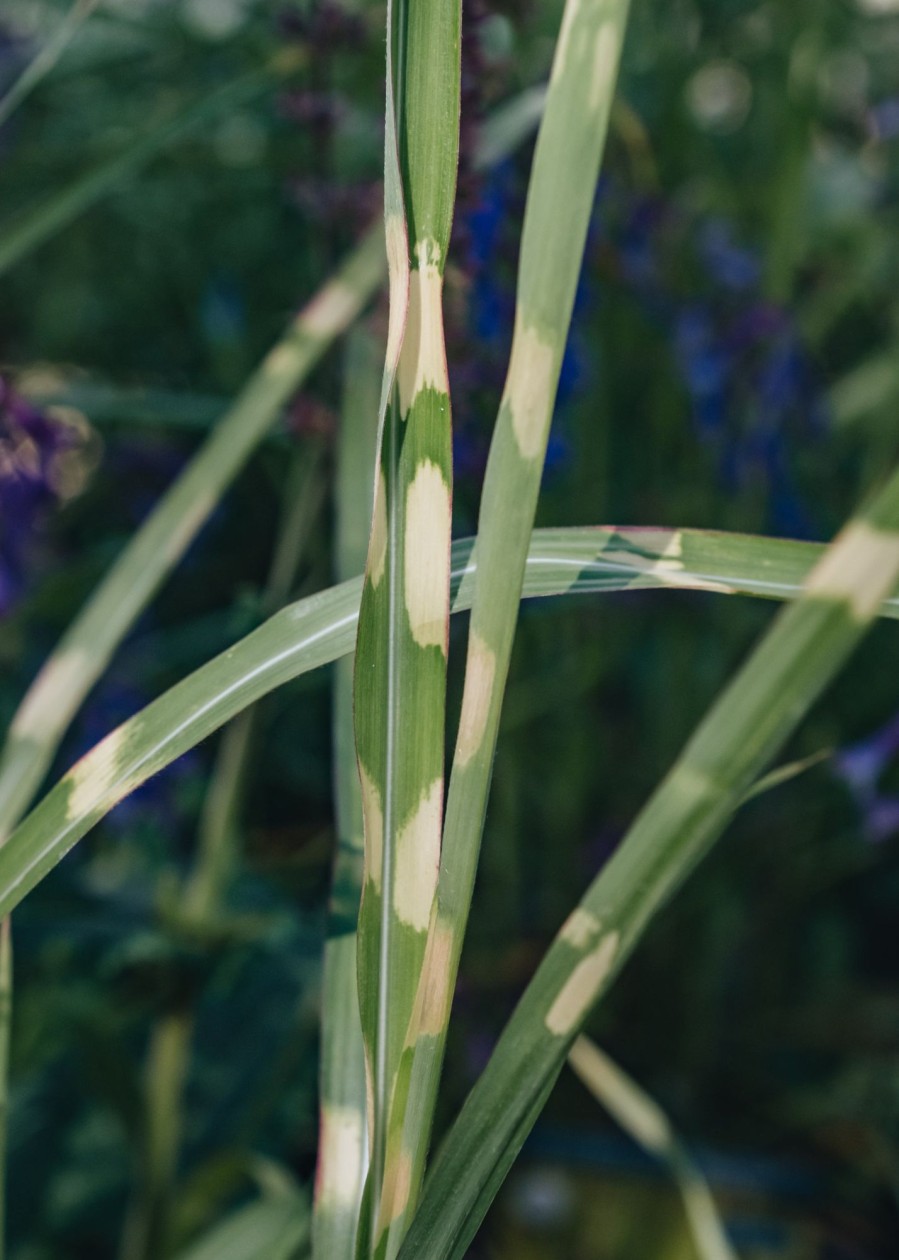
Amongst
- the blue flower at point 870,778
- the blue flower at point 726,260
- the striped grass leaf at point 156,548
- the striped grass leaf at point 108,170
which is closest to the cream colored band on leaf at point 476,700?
the striped grass leaf at point 156,548

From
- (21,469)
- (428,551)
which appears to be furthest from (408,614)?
(21,469)

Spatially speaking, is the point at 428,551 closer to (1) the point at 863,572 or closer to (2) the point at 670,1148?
(1) the point at 863,572

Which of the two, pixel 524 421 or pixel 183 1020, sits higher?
pixel 183 1020

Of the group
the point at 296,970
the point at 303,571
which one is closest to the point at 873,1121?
the point at 296,970

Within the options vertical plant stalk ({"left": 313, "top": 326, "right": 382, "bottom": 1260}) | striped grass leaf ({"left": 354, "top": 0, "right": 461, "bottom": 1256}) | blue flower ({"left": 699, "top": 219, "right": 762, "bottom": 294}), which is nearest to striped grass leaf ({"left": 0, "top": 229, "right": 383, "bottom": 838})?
vertical plant stalk ({"left": 313, "top": 326, "right": 382, "bottom": 1260})

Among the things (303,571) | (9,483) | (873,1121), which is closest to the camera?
(9,483)

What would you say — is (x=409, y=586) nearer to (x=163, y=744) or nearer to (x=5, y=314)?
(x=163, y=744)
